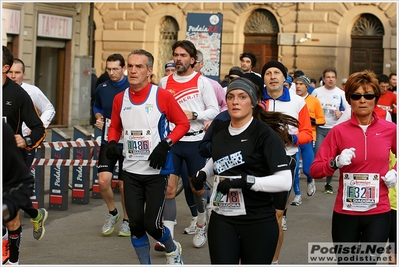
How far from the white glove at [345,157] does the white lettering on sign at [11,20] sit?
16.4m

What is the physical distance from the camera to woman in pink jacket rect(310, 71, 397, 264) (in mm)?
5953

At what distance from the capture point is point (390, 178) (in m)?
→ 5.95

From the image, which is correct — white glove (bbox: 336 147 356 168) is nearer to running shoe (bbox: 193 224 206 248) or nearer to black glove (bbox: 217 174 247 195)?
black glove (bbox: 217 174 247 195)

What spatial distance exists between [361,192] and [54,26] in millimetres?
19078

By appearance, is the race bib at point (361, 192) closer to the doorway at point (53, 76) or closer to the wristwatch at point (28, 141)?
the wristwatch at point (28, 141)

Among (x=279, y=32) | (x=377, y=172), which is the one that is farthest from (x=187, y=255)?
(x=279, y=32)

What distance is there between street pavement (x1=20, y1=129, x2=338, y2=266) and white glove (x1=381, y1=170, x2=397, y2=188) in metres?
2.37

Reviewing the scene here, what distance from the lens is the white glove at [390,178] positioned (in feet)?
19.5

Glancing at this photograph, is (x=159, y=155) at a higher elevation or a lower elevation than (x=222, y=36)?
lower

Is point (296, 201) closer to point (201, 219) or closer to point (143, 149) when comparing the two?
point (201, 219)

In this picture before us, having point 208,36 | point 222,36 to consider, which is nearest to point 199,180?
point 208,36

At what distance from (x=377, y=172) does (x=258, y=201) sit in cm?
91

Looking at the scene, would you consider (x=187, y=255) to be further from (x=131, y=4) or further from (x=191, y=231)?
(x=131, y=4)

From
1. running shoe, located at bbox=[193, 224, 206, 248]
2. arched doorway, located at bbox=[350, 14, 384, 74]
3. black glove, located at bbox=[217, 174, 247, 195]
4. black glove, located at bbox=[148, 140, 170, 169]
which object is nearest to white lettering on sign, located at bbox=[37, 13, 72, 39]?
arched doorway, located at bbox=[350, 14, 384, 74]
